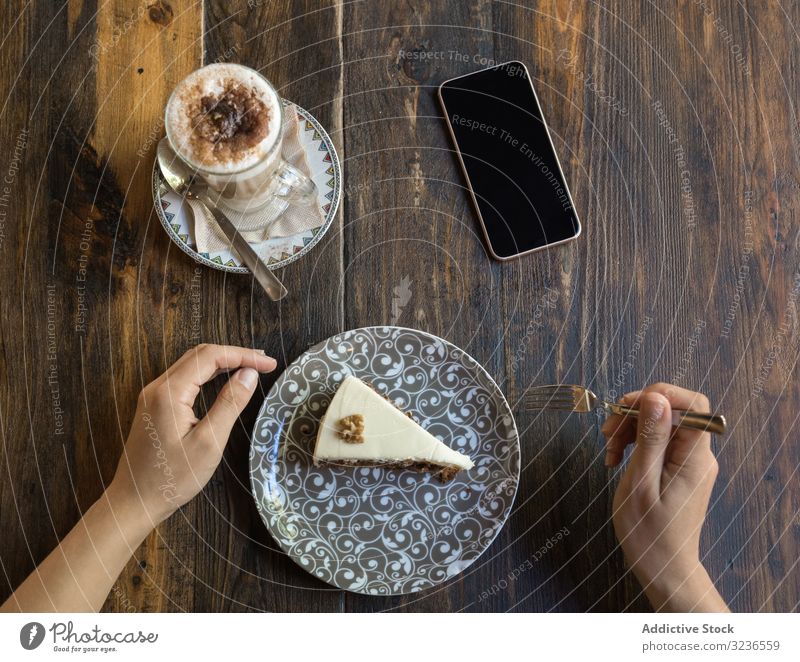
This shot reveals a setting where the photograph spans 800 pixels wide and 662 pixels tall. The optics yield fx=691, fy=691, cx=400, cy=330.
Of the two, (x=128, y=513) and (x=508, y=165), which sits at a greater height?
(x=508, y=165)

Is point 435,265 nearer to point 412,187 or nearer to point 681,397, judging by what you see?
point 412,187

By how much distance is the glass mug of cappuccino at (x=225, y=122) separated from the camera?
760 millimetres

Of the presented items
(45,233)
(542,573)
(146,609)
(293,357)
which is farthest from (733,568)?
(45,233)

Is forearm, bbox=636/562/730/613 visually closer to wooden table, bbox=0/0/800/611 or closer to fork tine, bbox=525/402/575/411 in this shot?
wooden table, bbox=0/0/800/611

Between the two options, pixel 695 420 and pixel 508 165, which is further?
pixel 508 165

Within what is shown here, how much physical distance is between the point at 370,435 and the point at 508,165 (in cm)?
39

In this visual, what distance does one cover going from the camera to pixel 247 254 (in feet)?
2.75

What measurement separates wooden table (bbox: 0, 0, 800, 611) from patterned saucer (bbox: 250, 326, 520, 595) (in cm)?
4

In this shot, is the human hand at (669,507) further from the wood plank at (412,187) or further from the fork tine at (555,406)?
the wood plank at (412,187)

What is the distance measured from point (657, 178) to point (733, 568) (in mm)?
515

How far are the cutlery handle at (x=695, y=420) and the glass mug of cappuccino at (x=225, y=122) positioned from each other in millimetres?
527

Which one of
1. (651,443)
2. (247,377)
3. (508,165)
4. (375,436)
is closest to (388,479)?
(375,436)

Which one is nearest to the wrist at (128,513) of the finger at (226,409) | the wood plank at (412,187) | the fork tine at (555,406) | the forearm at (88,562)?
the forearm at (88,562)

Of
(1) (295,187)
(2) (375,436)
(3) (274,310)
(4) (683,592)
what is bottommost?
(4) (683,592)
